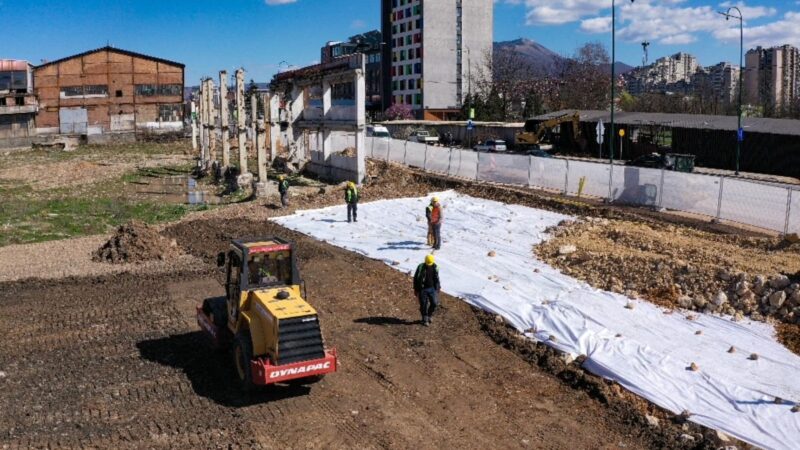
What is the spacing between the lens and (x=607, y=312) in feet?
50.4

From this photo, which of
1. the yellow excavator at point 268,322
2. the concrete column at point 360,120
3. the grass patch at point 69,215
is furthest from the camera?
the concrete column at point 360,120

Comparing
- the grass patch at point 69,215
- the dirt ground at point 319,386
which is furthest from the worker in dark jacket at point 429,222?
the grass patch at point 69,215

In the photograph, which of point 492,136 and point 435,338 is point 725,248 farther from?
point 492,136

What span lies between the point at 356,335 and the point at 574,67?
8815cm

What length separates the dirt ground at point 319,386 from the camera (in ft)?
33.4

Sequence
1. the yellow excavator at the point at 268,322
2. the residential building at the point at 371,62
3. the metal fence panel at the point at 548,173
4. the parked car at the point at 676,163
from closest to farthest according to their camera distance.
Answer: the yellow excavator at the point at 268,322 < the metal fence panel at the point at 548,173 < the parked car at the point at 676,163 < the residential building at the point at 371,62

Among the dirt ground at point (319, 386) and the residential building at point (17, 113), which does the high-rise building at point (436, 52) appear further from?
the dirt ground at point (319, 386)

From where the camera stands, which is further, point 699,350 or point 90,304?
point 90,304

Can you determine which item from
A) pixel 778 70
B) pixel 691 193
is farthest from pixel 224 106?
pixel 778 70

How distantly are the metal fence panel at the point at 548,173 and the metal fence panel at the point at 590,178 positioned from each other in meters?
0.47

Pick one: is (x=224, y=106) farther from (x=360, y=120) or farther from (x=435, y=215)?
(x=435, y=215)

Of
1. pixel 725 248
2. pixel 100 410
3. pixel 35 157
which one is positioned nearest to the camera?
pixel 100 410

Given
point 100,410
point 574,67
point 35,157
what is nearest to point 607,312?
point 100,410

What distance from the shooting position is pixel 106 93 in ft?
261
